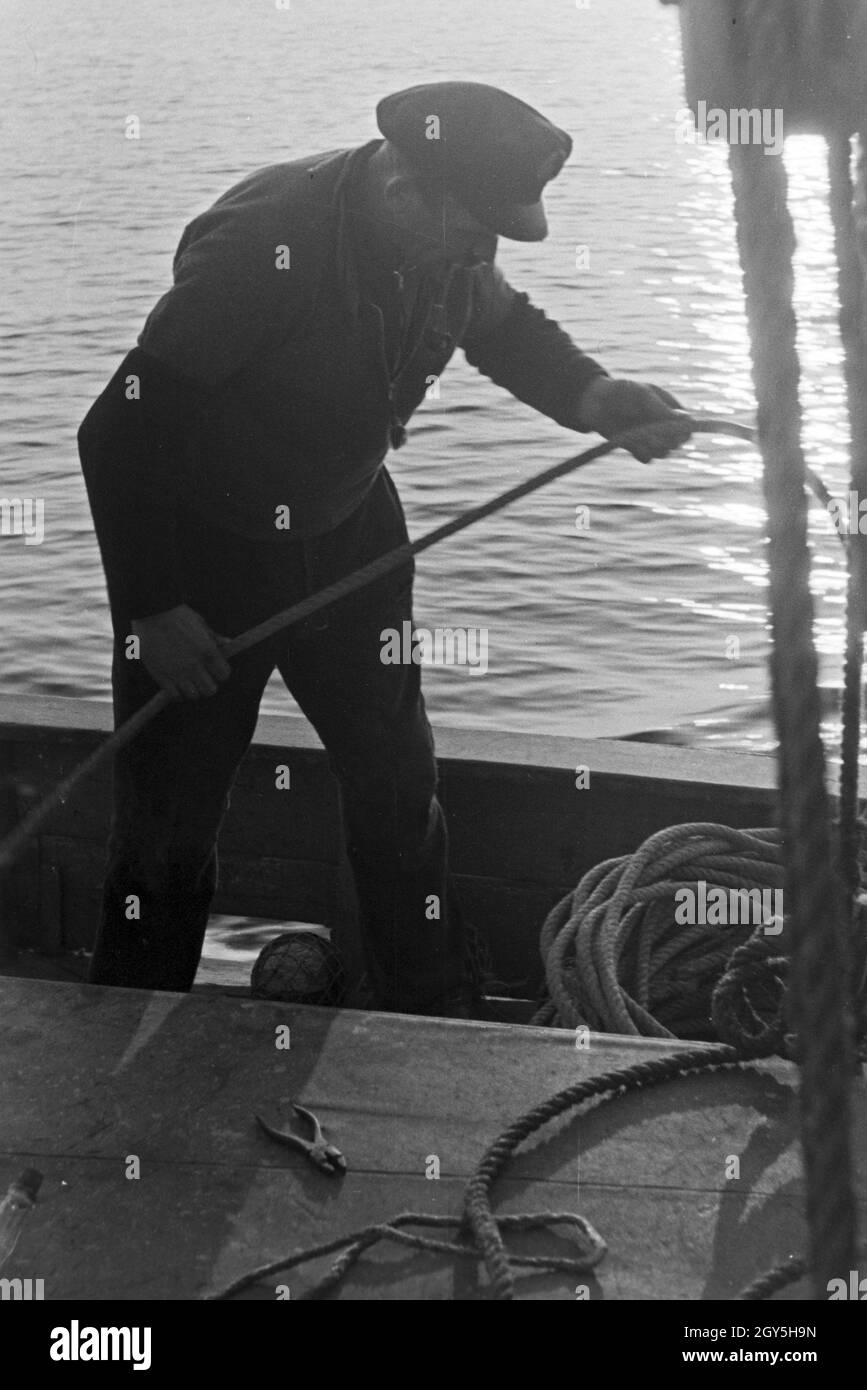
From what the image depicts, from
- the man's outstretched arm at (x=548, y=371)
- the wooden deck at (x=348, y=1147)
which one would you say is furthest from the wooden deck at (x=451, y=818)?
the wooden deck at (x=348, y=1147)

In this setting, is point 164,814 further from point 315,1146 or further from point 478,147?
point 478,147

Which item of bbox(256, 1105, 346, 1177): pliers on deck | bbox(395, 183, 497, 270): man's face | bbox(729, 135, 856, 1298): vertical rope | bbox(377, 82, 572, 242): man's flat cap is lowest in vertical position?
bbox(256, 1105, 346, 1177): pliers on deck

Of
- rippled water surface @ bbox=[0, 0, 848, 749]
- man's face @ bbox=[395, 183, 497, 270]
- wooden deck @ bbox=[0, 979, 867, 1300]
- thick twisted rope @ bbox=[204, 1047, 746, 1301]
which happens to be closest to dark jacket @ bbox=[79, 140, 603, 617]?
man's face @ bbox=[395, 183, 497, 270]

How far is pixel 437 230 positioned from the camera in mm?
2459

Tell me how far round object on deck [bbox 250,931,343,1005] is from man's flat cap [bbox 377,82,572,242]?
1.39m

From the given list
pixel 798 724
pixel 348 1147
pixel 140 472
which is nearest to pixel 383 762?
pixel 140 472

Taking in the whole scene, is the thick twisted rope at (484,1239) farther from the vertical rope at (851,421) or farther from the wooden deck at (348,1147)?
the vertical rope at (851,421)

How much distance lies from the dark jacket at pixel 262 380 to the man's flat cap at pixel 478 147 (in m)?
0.14

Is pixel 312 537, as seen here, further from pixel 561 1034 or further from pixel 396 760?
pixel 561 1034

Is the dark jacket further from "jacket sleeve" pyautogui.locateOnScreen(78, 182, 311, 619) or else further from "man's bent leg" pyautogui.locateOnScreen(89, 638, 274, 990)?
"man's bent leg" pyautogui.locateOnScreen(89, 638, 274, 990)

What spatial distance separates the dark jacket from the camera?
2430 millimetres

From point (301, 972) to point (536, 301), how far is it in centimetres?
1114
